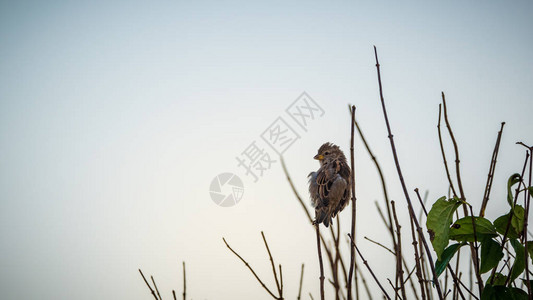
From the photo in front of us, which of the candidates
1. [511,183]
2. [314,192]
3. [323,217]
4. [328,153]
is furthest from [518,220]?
[328,153]

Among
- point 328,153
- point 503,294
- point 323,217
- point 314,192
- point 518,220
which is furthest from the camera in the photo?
point 328,153

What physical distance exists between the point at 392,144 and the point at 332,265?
2.46 ft

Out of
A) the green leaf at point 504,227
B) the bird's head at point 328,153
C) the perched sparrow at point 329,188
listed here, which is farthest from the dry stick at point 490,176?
the bird's head at point 328,153

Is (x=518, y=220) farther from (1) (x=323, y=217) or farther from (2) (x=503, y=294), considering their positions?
(1) (x=323, y=217)

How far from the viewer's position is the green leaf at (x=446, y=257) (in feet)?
5.26

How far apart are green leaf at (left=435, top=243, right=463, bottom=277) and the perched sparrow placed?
2.80 metres

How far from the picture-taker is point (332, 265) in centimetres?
205

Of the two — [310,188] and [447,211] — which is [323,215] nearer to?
[310,188]

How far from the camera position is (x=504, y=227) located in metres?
1.56

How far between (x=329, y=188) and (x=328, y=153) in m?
1.09

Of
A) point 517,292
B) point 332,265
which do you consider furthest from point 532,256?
point 332,265

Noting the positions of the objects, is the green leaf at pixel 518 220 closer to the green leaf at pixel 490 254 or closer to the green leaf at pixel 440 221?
the green leaf at pixel 490 254

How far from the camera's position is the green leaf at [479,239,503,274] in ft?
4.97

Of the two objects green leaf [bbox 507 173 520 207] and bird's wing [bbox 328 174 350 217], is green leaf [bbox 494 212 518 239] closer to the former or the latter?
green leaf [bbox 507 173 520 207]
